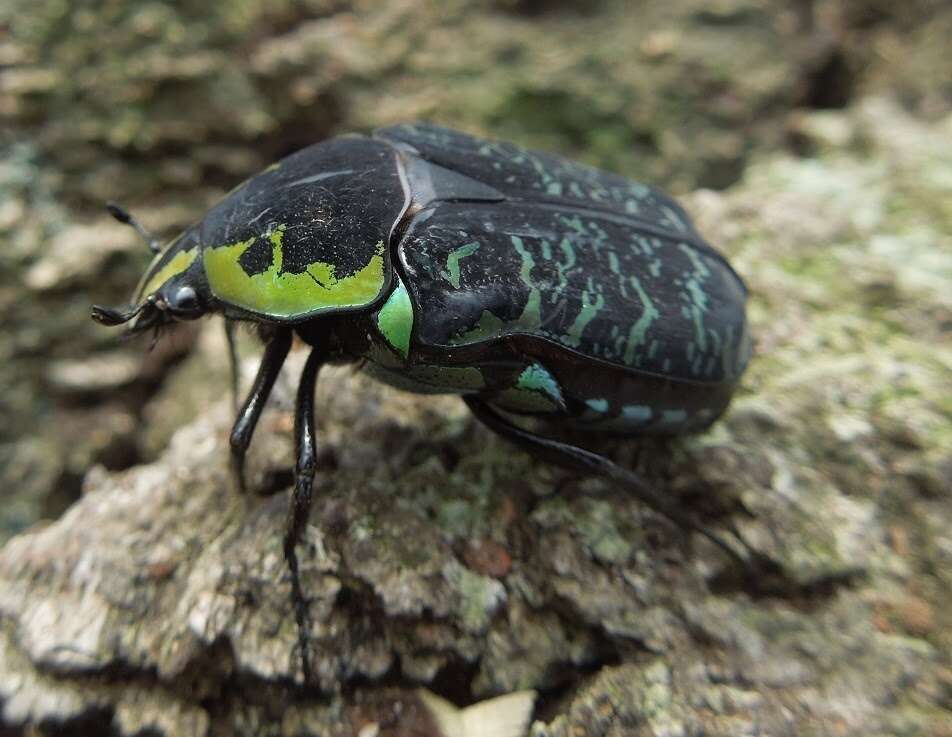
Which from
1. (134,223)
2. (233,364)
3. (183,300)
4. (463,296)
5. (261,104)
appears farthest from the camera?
(261,104)

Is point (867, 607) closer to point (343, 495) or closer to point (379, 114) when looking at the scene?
point (343, 495)

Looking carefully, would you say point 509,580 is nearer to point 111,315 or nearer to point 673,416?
point 673,416

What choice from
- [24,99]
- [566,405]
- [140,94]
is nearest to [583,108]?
[140,94]

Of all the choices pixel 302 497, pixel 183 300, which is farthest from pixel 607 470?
pixel 183 300

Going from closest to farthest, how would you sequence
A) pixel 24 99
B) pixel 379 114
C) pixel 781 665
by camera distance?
pixel 781 665 < pixel 24 99 < pixel 379 114

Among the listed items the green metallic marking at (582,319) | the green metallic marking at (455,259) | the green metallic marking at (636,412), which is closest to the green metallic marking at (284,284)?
the green metallic marking at (455,259)

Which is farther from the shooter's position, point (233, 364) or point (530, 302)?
point (233, 364)
